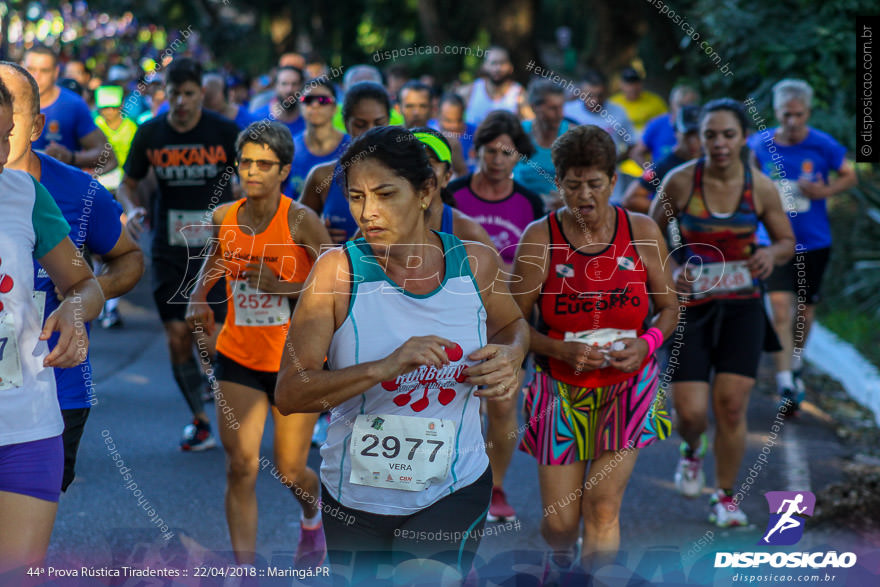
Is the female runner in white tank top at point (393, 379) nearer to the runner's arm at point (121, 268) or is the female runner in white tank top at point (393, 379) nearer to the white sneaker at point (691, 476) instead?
the runner's arm at point (121, 268)

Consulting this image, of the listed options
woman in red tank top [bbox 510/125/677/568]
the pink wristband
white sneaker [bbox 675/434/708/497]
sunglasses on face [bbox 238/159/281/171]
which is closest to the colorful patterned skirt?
woman in red tank top [bbox 510/125/677/568]

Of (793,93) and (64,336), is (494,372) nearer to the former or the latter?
(64,336)

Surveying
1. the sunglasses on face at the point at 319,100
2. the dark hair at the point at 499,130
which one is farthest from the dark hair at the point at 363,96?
the sunglasses on face at the point at 319,100

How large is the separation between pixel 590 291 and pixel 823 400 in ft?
14.9

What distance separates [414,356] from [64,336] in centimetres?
89

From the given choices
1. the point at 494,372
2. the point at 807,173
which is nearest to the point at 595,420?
the point at 494,372

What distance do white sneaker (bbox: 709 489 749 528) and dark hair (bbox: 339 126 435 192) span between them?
2965mm

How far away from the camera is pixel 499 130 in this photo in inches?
232

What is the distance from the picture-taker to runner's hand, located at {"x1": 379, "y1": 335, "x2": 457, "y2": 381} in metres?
2.95

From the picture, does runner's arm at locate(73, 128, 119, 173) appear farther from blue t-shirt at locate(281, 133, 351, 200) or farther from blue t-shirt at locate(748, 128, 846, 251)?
blue t-shirt at locate(748, 128, 846, 251)

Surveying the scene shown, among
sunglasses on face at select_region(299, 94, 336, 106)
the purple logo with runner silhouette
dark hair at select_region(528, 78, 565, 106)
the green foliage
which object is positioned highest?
the green foliage

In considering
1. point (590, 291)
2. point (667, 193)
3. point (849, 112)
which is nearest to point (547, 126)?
point (667, 193)

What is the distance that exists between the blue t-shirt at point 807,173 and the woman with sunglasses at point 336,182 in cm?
356

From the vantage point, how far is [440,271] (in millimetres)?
3260
